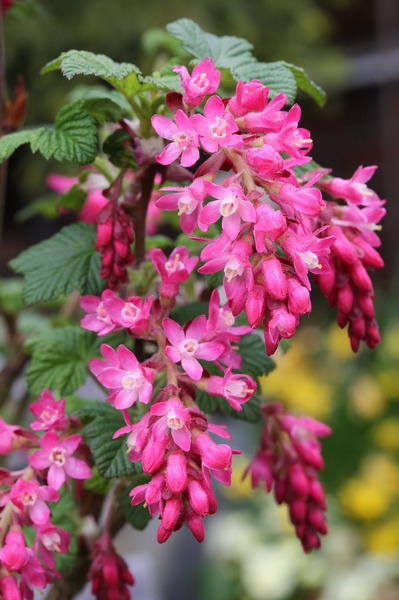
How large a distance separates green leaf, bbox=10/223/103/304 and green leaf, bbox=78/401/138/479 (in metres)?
0.11

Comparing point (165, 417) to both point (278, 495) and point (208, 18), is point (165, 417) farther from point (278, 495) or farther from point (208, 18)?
point (208, 18)

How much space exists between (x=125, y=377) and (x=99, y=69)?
0.21 meters

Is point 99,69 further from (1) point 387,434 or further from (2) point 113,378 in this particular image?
(1) point 387,434

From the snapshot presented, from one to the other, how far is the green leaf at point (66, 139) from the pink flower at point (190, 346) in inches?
5.7

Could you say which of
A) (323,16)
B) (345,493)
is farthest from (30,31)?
(345,493)

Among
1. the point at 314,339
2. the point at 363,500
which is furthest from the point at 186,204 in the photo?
the point at 314,339

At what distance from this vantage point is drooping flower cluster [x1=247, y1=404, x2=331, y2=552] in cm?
69

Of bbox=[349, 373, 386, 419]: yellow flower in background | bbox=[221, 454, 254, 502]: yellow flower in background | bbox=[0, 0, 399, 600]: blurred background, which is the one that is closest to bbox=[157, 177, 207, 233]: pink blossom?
bbox=[0, 0, 399, 600]: blurred background

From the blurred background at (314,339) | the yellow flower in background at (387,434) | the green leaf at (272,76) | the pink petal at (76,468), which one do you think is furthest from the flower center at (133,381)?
the yellow flower in background at (387,434)

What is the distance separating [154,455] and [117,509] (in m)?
0.27

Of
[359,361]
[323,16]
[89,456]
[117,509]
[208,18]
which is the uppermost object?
[89,456]

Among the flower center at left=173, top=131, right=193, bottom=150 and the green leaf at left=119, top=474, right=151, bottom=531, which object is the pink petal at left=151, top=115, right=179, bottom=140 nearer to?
the flower center at left=173, top=131, right=193, bottom=150

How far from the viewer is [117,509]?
706mm

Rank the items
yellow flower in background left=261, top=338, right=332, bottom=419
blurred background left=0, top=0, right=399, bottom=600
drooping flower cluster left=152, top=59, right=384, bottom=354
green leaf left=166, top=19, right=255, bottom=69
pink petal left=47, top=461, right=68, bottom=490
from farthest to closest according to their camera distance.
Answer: yellow flower in background left=261, top=338, right=332, bottom=419 → blurred background left=0, top=0, right=399, bottom=600 → green leaf left=166, top=19, right=255, bottom=69 → pink petal left=47, top=461, right=68, bottom=490 → drooping flower cluster left=152, top=59, right=384, bottom=354
